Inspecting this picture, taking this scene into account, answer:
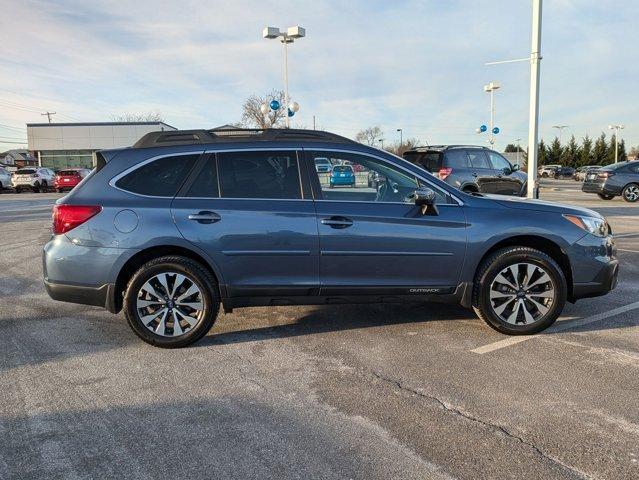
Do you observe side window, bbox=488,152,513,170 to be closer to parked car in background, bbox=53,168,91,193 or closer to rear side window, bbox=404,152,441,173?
rear side window, bbox=404,152,441,173

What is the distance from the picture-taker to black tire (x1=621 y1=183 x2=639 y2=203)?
19.5 meters

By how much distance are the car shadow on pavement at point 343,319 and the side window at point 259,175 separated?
1310 mm

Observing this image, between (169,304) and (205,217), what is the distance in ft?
2.63

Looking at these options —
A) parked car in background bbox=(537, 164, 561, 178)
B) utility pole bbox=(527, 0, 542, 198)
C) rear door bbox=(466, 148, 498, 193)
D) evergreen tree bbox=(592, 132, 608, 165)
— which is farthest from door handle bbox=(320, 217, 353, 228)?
evergreen tree bbox=(592, 132, 608, 165)

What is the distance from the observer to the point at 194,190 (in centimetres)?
463

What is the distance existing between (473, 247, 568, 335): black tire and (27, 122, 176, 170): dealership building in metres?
58.4

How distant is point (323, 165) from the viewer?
4781mm

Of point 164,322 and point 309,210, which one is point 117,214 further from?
point 309,210

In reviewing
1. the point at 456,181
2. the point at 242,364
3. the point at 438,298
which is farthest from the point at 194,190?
the point at 456,181

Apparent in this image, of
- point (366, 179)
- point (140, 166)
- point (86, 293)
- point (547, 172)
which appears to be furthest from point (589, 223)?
point (547, 172)

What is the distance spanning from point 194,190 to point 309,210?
Answer: 100cm

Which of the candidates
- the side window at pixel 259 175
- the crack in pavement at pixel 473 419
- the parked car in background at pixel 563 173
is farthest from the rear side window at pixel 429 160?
the parked car in background at pixel 563 173

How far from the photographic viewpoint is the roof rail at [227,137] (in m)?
4.80

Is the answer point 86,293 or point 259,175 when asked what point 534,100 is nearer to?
point 259,175
